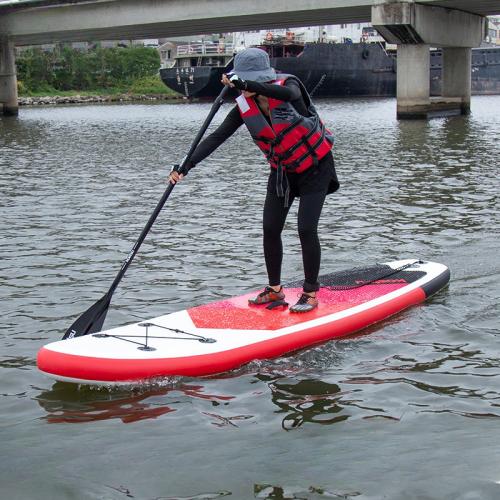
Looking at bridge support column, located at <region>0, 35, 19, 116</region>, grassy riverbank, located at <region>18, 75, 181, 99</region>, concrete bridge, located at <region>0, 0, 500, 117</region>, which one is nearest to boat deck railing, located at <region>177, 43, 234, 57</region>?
grassy riverbank, located at <region>18, 75, 181, 99</region>

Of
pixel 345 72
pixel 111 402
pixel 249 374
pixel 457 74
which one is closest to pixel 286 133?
pixel 249 374

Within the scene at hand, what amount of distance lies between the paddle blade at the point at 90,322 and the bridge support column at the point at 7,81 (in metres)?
43.0

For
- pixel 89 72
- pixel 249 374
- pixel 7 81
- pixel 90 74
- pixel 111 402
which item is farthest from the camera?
pixel 90 74

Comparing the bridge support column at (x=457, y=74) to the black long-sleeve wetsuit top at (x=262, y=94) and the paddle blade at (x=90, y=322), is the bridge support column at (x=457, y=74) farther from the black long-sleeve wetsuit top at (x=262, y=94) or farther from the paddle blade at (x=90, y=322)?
the paddle blade at (x=90, y=322)

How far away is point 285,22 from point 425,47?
9245mm

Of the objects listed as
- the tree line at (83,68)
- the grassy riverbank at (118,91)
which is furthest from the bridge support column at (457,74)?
the tree line at (83,68)

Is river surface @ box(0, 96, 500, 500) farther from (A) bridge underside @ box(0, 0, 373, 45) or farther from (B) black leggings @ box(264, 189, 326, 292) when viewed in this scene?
(A) bridge underside @ box(0, 0, 373, 45)

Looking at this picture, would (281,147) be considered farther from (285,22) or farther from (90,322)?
(285,22)

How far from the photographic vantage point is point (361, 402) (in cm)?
550

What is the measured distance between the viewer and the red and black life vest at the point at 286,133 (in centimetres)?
649

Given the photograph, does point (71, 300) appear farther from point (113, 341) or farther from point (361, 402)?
point (361, 402)

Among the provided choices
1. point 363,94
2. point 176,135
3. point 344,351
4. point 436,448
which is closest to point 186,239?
point 344,351

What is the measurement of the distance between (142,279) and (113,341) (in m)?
3.02

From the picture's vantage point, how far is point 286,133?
6.54m
